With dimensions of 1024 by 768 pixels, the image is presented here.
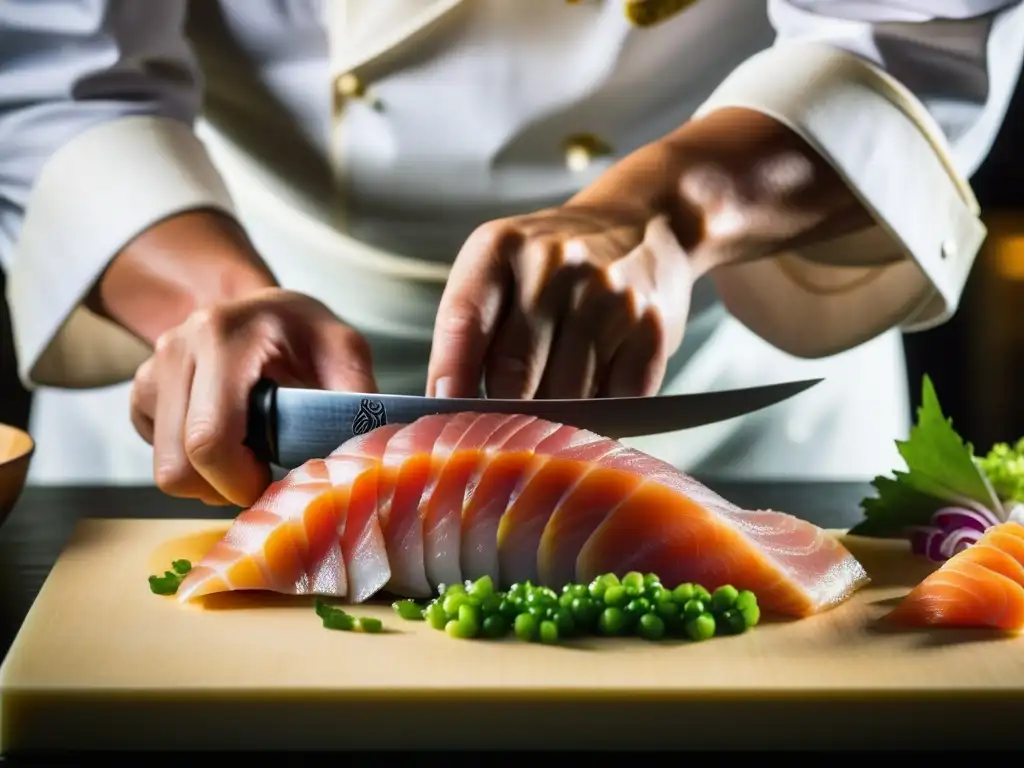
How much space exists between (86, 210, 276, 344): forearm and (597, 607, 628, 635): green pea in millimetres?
761

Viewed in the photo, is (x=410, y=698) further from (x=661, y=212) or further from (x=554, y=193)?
(x=554, y=193)

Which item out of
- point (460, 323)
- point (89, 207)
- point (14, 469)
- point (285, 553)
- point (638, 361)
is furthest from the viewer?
point (89, 207)

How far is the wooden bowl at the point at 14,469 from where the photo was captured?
1333mm

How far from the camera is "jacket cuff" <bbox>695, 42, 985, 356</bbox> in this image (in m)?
1.81

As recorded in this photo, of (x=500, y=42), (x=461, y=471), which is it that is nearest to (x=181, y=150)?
(x=500, y=42)

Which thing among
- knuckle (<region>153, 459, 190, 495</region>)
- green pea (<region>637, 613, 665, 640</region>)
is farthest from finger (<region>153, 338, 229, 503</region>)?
green pea (<region>637, 613, 665, 640</region>)

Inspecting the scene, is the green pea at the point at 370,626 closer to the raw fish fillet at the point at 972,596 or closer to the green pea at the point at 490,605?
the green pea at the point at 490,605

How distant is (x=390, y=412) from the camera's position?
1385mm

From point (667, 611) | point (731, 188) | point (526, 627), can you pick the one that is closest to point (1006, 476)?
point (731, 188)

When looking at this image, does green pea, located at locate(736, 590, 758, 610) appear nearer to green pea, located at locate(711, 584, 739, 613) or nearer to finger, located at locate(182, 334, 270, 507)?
green pea, located at locate(711, 584, 739, 613)

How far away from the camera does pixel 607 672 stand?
1.05 metres

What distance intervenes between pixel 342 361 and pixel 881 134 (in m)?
0.84

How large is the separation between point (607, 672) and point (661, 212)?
30.5 inches

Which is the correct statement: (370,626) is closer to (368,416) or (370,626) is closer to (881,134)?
(368,416)
